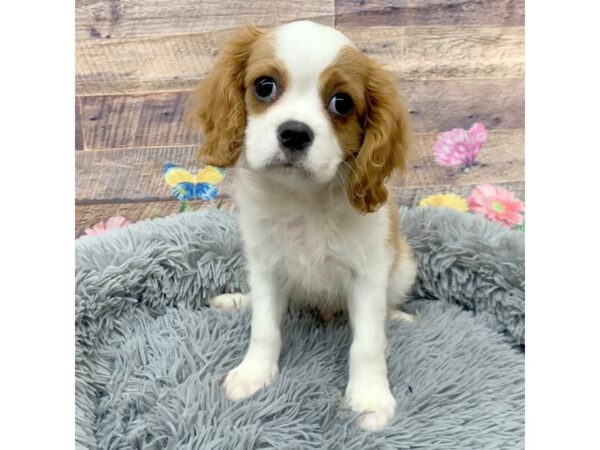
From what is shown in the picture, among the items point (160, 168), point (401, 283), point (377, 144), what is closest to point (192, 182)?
point (160, 168)

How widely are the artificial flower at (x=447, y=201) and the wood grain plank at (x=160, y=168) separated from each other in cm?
8

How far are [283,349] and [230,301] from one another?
0.39m

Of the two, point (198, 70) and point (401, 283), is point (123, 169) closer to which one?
point (198, 70)

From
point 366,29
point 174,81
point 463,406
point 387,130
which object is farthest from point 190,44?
point 463,406

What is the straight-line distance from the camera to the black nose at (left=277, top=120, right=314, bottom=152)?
1.18m

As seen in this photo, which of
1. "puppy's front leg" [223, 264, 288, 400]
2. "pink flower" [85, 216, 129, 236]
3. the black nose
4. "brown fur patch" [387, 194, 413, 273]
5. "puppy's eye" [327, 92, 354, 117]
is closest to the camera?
the black nose

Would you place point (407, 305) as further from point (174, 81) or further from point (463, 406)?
point (174, 81)

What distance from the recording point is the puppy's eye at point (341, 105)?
1292 mm

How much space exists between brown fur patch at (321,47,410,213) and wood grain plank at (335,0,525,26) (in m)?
1.08

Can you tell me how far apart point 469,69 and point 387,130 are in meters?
1.32

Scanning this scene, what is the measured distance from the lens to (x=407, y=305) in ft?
6.68

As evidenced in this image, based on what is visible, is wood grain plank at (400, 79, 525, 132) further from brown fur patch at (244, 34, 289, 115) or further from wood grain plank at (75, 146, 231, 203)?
brown fur patch at (244, 34, 289, 115)

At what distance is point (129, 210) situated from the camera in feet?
8.17

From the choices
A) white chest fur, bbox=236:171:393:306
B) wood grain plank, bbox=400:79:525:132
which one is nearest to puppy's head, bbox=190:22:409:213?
white chest fur, bbox=236:171:393:306
